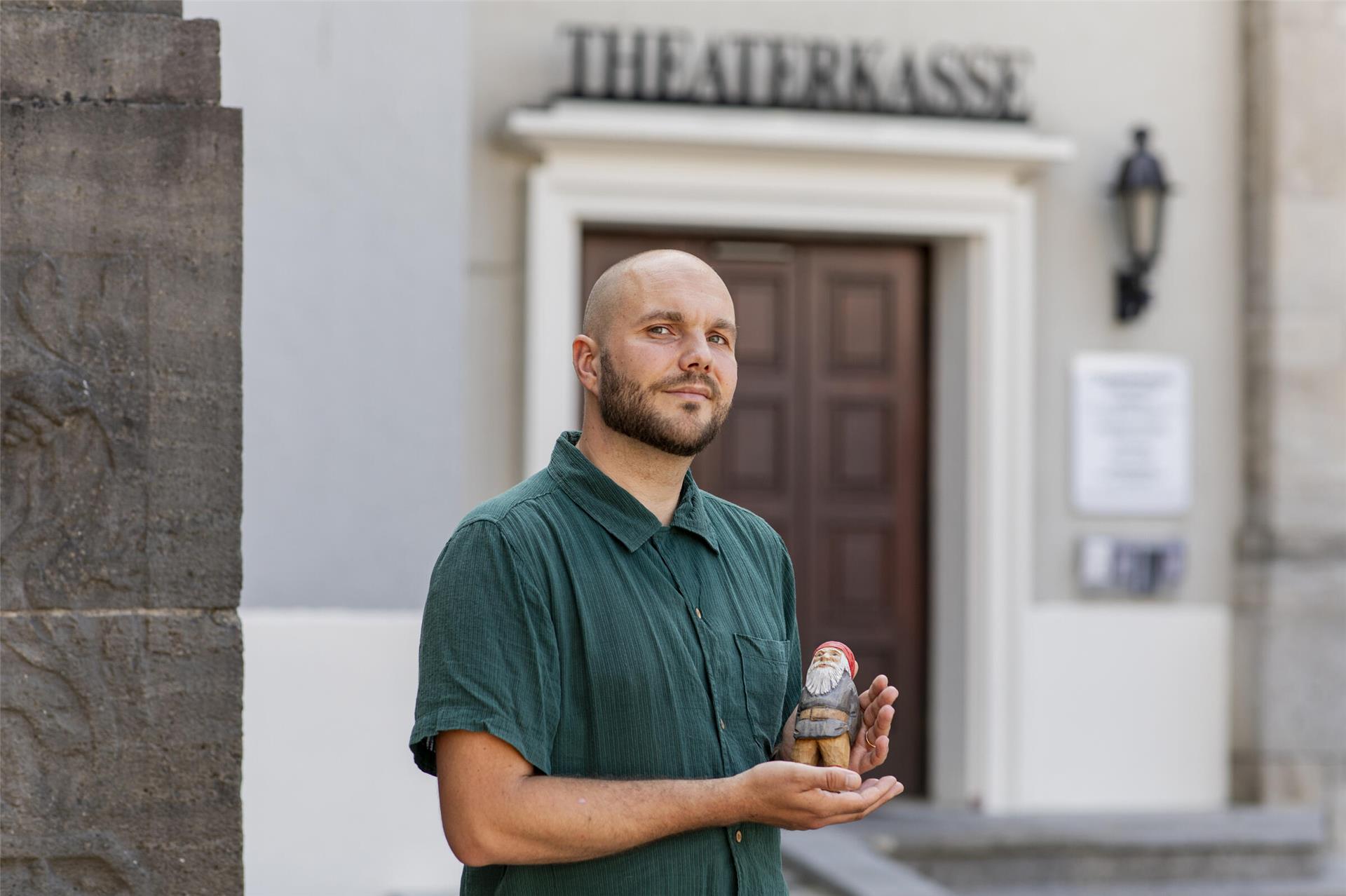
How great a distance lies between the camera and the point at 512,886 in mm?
2234

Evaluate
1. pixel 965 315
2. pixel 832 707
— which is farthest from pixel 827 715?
pixel 965 315

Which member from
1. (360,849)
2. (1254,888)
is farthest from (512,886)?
(1254,888)

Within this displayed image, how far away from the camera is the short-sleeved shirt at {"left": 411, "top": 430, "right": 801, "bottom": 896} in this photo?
2.15 meters

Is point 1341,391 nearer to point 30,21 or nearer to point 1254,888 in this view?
point 1254,888

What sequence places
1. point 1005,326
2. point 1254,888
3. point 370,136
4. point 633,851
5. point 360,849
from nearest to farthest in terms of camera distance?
point 633,851 → point 360,849 → point 370,136 → point 1254,888 → point 1005,326

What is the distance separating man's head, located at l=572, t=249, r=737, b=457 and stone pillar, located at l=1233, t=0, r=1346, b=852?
6.28 metres

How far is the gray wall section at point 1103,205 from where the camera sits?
25.6ft

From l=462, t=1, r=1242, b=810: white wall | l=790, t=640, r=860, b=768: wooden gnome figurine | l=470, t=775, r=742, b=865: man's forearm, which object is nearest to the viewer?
l=470, t=775, r=742, b=865: man's forearm

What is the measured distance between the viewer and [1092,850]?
24.0ft

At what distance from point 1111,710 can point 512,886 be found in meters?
6.26

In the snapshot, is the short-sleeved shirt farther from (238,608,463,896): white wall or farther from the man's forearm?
(238,608,463,896): white wall

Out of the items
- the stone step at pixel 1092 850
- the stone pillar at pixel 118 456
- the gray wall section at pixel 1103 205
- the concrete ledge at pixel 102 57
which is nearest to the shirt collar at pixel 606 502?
the stone pillar at pixel 118 456

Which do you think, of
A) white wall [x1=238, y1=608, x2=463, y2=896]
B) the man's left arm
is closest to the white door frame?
white wall [x1=238, y1=608, x2=463, y2=896]

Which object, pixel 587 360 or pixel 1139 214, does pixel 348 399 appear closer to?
pixel 587 360
